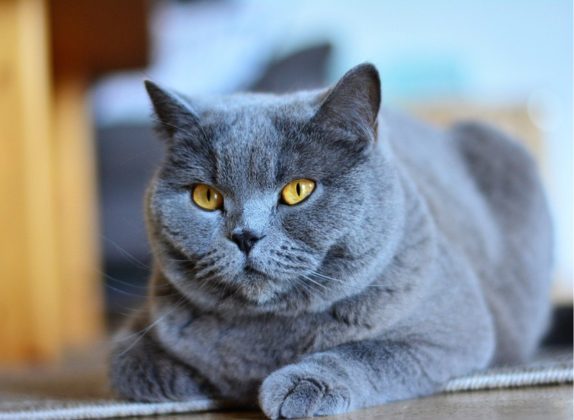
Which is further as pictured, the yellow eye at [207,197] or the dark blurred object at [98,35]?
the dark blurred object at [98,35]

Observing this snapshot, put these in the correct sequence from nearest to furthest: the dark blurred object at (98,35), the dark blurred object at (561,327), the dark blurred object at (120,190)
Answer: the dark blurred object at (561,327) < the dark blurred object at (98,35) < the dark blurred object at (120,190)

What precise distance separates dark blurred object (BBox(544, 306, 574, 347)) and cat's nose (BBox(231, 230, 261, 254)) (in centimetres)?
106

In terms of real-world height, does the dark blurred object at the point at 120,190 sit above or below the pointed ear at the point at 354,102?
below

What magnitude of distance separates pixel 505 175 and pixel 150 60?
1.83 metres

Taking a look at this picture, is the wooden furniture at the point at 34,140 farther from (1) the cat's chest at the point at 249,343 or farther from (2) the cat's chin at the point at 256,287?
(2) the cat's chin at the point at 256,287

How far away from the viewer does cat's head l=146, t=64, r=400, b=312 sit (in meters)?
1.13

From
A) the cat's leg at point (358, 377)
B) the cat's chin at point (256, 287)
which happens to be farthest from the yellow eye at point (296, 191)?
the cat's leg at point (358, 377)

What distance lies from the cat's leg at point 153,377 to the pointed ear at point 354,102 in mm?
482

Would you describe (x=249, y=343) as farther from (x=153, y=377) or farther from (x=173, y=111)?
(x=173, y=111)

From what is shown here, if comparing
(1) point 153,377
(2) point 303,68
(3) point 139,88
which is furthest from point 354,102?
(3) point 139,88

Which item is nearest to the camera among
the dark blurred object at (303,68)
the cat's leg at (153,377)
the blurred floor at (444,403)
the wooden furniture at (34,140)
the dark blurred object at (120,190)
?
the blurred floor at (444,403)

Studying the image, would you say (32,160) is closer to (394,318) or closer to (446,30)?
(394,318)

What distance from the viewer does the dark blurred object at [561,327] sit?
1.86 metres

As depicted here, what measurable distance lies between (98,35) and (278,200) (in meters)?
1.97
